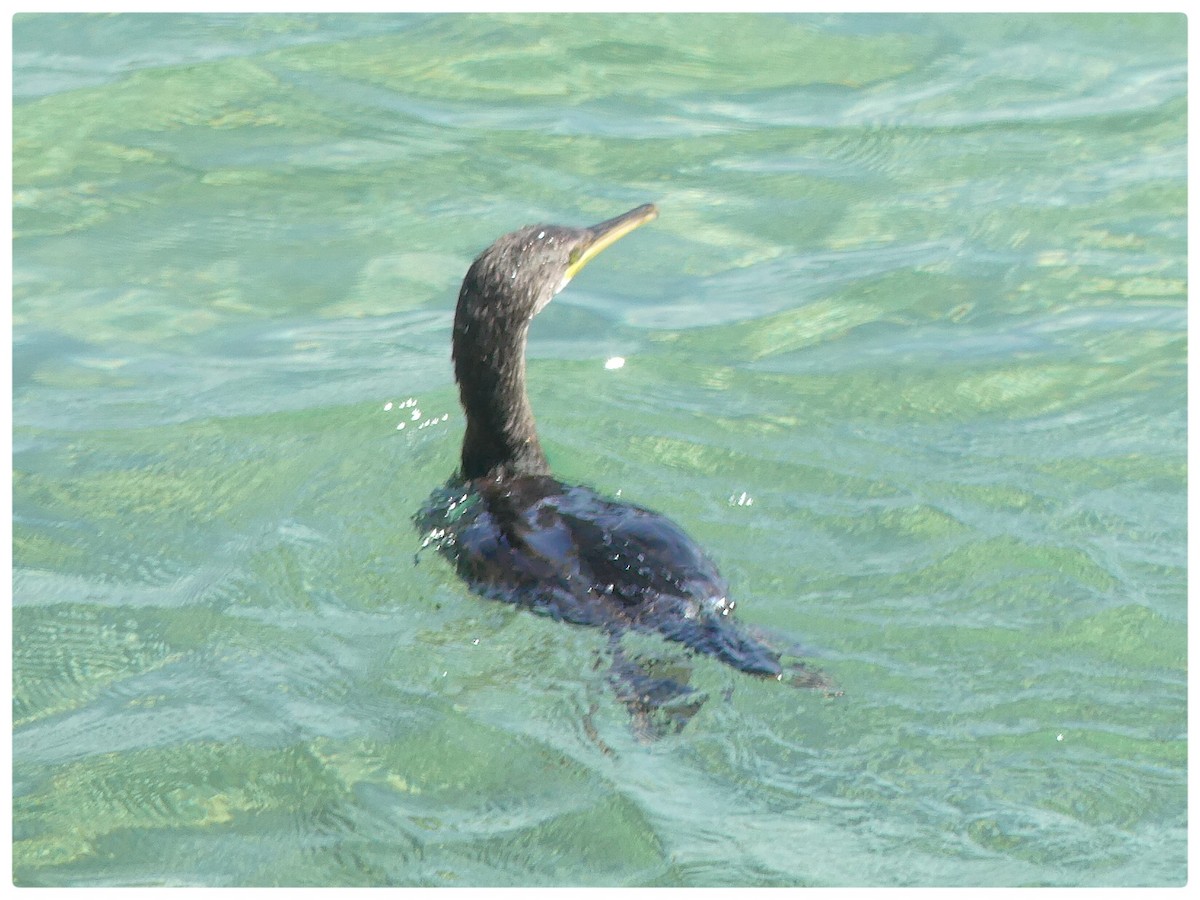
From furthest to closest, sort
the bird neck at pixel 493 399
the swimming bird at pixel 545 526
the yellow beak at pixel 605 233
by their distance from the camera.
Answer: the yellow beak at pixel 605 233
the bird neck at pixel 493 399
the swimming bird at pixel 545 526

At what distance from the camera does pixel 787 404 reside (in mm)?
6879

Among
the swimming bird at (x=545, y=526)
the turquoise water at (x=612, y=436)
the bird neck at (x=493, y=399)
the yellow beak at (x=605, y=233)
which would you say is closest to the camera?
the turquoise water at (x=612, y=436)

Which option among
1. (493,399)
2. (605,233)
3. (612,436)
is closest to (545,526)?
(493,399)

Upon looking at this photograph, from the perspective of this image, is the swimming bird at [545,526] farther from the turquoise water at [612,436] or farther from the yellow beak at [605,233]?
the turquoise water at [612,436]

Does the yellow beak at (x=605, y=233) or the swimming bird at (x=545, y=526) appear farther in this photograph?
the yellow beak at (x=605, y=233)

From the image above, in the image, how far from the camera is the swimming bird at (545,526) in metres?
5.03

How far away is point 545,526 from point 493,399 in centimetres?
78

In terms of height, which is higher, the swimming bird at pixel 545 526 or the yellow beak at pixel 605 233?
the yellow beak at pixel 605 233

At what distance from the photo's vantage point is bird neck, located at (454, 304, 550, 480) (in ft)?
19.5

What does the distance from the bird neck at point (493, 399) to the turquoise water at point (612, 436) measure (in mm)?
399

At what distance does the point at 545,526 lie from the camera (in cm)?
542

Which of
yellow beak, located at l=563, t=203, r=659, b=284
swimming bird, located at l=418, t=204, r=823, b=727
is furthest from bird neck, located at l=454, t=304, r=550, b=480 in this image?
yellow beak, located at l=563, t=203, r=659, b=284

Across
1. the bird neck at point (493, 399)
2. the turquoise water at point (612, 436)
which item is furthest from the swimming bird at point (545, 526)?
the turquoise water at point (612, 436)

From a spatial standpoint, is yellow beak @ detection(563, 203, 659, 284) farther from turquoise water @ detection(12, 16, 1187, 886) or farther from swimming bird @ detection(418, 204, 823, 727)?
turquoise water @ detection(12, 16, 1187, 886)
